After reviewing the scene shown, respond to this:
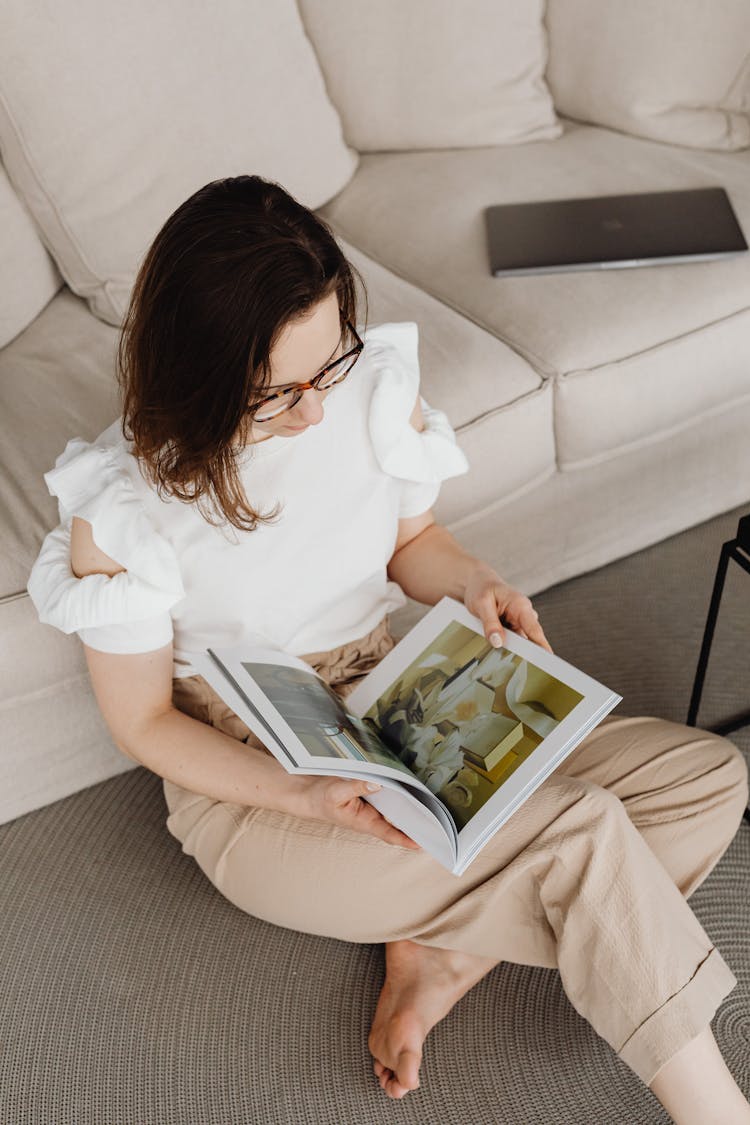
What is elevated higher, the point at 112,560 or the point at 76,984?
the point at 112,560

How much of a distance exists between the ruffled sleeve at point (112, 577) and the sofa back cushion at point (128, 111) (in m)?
0.62

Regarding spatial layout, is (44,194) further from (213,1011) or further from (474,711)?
(213,1011)

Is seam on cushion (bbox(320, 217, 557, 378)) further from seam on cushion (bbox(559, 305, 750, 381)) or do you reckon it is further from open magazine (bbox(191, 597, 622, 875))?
open magazine (bbox(191, 597, 622, 875))

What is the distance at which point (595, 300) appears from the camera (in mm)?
1522

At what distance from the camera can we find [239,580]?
1.07 m

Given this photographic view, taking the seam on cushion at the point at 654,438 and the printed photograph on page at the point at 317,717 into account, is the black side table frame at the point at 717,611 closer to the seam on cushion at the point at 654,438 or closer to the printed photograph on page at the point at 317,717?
the seam on cushion at the point at 654,438

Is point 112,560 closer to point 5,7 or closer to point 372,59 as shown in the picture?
point 5,7

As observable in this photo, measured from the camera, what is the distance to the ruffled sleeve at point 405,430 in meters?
1.10

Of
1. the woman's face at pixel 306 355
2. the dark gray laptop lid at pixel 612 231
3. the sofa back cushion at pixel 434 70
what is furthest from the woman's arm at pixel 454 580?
the sofa back cushion at pixel 434 70

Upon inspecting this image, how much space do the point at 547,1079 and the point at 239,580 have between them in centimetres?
67

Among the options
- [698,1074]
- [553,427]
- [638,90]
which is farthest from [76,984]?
[638,90]

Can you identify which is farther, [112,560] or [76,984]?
[76,984]

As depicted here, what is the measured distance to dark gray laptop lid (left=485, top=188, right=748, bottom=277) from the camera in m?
1.58

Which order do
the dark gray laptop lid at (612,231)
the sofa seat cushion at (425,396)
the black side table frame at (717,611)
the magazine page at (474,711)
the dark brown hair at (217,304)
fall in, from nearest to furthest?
the dark brown hair at (217,304) < the magazine page at (474,711) < the black side table frame at (717,611) < the sofa seat cushion at (425,396) < the dark gray laptop lid at (612,231)
